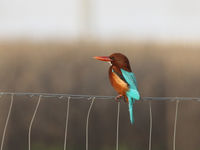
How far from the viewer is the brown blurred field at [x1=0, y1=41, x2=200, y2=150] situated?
8.45 feet

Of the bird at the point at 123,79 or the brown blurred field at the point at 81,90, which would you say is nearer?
the bird at the point at 123,79

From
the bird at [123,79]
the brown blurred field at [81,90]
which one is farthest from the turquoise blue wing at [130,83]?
the brown blurred field at [81,90]

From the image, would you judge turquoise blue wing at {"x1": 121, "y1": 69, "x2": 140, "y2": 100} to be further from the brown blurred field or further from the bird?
the brown blurred field

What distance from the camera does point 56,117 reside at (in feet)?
→ 8.57

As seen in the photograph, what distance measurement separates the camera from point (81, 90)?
2.59m

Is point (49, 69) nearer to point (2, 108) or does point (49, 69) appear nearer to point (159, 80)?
point (2, 108)

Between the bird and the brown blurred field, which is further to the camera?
the brown blurred field

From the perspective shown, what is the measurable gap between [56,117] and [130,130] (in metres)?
0.55

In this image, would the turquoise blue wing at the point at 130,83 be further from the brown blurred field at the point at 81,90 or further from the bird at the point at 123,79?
the brown blurred field at the point at 81,90

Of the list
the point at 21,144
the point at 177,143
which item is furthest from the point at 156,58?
the point at 21,144

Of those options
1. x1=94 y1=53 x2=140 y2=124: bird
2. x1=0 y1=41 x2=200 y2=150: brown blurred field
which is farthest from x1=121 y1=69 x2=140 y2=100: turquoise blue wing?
x1=0 y1=41 x2=200 y2=150: brown blurred field

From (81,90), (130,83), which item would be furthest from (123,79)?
(81,90)

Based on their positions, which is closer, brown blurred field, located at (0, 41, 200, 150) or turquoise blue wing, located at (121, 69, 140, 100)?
turquoise blue wing, located at (121, 69, 140, 100)

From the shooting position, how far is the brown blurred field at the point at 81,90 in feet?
8.45
